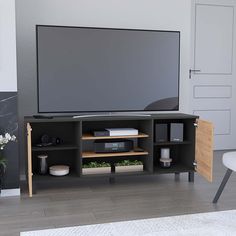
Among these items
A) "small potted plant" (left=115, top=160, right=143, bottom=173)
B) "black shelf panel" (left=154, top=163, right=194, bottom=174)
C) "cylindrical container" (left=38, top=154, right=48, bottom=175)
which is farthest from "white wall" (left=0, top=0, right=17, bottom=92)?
"black shelf panel" (left=154, top=163, right=194, bottom=174)

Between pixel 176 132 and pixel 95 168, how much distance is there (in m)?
0.88

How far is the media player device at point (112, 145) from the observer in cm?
340

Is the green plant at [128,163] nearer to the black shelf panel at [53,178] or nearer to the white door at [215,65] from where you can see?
the black shelf panel at [53,178]

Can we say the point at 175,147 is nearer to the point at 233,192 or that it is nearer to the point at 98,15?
the point at 233,192

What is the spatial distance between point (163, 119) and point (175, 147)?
0.46 meters

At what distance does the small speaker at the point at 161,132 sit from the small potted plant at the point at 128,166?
30cm

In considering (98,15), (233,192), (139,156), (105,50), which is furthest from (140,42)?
(233,192)

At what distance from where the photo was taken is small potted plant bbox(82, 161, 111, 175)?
3.33 meters

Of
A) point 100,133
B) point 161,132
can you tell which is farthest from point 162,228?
point 161,132

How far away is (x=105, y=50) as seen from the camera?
3.37 meters

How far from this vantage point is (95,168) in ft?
11.0

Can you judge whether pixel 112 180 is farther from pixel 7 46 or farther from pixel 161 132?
pixel 7 46

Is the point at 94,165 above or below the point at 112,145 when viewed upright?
below

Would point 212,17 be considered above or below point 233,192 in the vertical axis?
above
